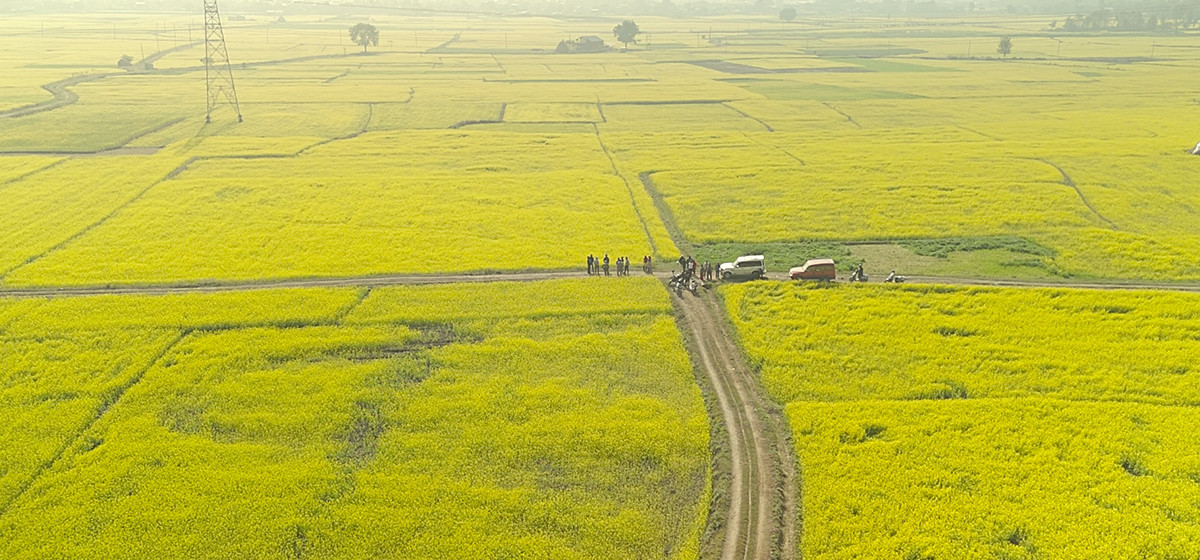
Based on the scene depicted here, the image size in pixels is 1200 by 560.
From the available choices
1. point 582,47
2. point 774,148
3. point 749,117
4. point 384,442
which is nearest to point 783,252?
point 384,442

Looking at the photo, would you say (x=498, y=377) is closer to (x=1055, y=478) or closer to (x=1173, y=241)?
(x=1055, y=478)

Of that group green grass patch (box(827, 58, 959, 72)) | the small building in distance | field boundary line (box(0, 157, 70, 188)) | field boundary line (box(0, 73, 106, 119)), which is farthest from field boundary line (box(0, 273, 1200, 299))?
the small building in distance

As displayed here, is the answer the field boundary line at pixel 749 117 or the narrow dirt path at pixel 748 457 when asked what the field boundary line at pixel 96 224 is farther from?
the field boundary line at pixel 749 117

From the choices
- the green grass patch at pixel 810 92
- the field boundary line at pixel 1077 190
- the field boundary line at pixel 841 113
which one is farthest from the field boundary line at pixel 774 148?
the green grass patch at pixel 810 92

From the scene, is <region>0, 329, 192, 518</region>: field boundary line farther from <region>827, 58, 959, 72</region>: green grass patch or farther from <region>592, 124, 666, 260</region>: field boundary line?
<region>827, 58, 959, 72</region>: green grass patch

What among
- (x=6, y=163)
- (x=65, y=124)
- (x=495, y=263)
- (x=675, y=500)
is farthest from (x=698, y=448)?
(x=65, y=124)
